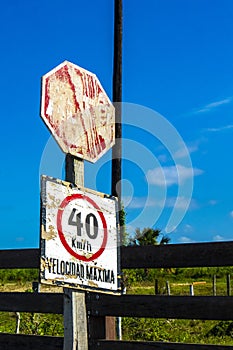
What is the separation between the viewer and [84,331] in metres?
3.42

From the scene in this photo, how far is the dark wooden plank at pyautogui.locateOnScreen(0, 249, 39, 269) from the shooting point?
5.79 metres

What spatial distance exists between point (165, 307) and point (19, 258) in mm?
1521

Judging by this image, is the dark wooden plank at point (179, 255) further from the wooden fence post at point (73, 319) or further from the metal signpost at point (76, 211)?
the wooden fence post at point (73, 319)

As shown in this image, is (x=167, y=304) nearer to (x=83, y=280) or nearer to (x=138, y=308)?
(x=138, y=308)

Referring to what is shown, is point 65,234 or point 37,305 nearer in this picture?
point 65,234

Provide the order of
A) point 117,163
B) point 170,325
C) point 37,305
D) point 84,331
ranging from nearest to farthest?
point 84,331, point 37,305, point 170,325, point 117,163

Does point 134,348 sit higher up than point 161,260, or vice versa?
point 161,260

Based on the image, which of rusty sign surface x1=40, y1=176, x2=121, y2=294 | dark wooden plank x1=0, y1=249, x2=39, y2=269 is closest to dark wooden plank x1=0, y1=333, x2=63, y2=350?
dark wooden plank x1=0, y1=249, x2=39, y2=269

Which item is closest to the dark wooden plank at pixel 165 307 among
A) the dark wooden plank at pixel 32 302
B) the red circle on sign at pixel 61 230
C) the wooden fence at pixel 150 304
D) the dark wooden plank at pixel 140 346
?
the wooden fence at pixel 150 304

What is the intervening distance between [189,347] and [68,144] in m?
2.28

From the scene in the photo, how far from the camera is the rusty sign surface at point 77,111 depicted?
3.35 metres

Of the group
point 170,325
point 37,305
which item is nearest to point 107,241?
point 37,305

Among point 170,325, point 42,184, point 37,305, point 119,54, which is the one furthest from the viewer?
point 119,54

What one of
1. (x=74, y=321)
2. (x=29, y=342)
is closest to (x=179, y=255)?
(x=29, y=342)
